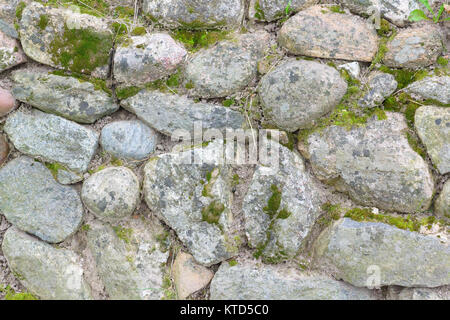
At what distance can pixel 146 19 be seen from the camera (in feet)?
7.79

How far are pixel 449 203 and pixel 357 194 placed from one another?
51 cm

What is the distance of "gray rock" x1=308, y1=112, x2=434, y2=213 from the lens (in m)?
2.14

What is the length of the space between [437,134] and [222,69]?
1326 mm

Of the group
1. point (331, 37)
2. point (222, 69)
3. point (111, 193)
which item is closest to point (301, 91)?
point (331, 37)

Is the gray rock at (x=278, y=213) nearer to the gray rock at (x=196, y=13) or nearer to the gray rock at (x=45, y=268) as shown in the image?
the gray rock at (x=196, y=13)

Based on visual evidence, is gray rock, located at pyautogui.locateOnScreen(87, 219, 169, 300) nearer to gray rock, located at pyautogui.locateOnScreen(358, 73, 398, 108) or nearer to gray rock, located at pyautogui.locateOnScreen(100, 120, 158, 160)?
gray rock, located at pyautogui.locateOnScreen(100, 120, 158, 160)

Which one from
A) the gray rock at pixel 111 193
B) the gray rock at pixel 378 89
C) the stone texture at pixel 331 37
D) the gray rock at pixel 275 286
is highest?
the stone texture at pixel 331 37

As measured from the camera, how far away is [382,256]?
6.96ft

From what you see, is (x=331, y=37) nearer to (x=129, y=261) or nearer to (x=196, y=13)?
(x=196, y=13)

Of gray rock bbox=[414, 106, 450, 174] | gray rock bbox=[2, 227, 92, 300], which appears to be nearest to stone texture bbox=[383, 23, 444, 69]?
gray rock bbox=[414, 106, 450, 174]

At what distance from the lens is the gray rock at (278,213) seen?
222cm

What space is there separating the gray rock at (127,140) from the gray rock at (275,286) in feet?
2.97

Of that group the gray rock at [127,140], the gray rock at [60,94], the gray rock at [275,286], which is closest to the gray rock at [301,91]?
the gray rock at [127,140]

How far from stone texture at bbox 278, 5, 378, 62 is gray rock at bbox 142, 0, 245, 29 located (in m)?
0.36
